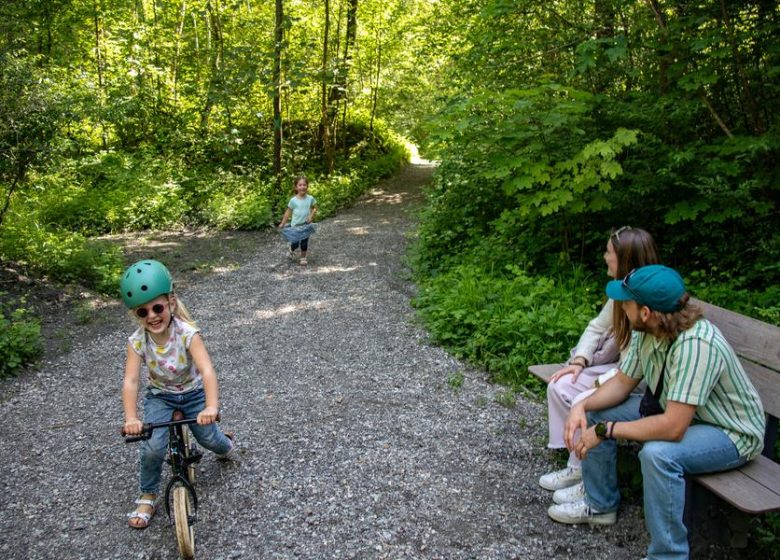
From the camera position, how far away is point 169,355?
11.6ft

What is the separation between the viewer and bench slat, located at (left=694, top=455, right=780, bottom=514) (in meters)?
2.61

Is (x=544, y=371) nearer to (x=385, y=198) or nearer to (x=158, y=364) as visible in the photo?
(x=158, y=364)

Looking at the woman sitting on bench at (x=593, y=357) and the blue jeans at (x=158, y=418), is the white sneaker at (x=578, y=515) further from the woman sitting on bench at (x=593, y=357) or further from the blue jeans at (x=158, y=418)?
the blue jeans at (x=158, y=418)

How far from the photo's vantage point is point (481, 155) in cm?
707

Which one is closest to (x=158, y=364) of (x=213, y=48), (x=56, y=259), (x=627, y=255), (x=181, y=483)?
(x=181, y=483)

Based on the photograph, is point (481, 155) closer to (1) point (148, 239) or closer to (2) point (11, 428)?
(2) point (11, 428)

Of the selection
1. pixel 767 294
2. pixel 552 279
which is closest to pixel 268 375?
pixel 552 279

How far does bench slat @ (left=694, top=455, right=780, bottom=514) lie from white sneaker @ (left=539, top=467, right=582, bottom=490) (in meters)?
1.02

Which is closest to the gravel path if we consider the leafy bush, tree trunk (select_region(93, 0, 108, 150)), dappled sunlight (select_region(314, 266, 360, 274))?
the leafy bush

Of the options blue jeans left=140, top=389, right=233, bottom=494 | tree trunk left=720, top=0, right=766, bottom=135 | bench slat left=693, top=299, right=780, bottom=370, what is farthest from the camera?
tree trunk left=720, top=0, right=766, bottom=135

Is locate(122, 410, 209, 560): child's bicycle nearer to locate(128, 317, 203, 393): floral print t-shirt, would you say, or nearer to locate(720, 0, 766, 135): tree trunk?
locate(128, 317, 203, 393): floral print t-shirt

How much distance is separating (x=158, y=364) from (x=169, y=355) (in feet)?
0.28

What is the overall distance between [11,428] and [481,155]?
5.73 m

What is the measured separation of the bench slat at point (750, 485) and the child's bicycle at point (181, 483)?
270 centimetres
